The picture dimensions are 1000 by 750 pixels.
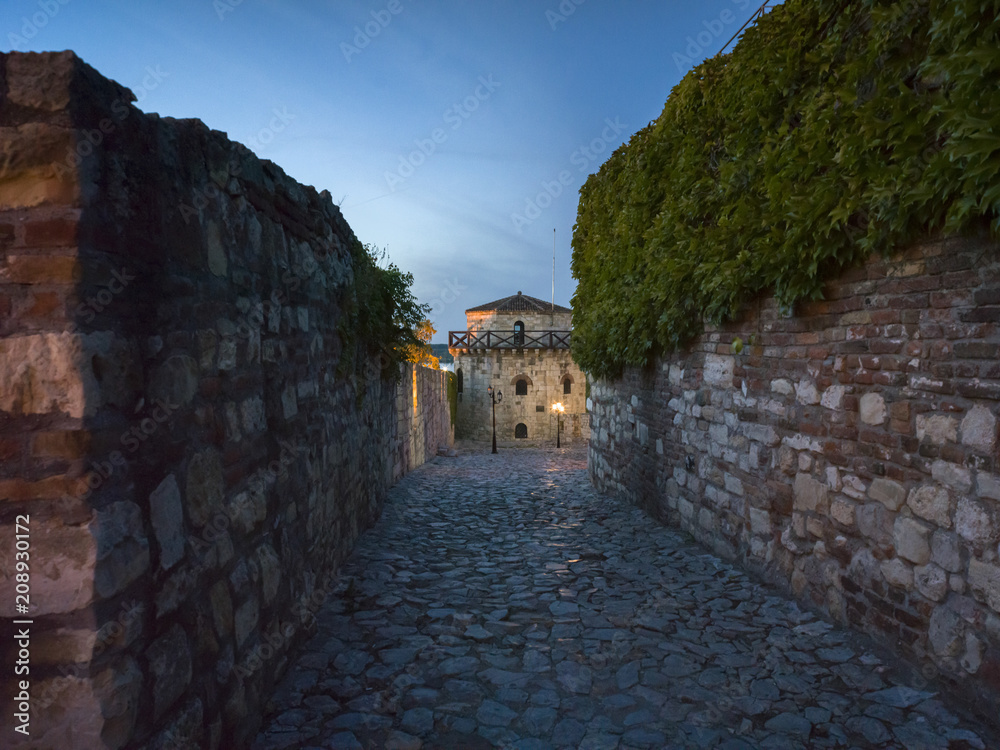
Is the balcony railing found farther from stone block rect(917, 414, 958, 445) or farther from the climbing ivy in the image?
stone block rect(917, 414, 958, 445)

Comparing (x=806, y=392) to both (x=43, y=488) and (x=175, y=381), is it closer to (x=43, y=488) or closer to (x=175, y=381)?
(x=175, y=381)

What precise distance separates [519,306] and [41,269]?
33824 mm

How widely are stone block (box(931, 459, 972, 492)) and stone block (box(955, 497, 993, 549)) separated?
7cm

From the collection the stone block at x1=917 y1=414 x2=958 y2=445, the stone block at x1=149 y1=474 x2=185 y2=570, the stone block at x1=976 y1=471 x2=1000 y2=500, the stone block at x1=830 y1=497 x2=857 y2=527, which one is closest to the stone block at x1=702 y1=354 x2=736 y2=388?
the stone block at x1=830 y1=497 x2=857 y2=527

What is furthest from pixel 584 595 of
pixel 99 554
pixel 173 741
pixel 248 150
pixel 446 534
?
pixel 248 150

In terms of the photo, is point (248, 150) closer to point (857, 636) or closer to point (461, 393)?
point (857, 636)

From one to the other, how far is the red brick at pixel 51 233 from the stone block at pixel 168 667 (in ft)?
4.08

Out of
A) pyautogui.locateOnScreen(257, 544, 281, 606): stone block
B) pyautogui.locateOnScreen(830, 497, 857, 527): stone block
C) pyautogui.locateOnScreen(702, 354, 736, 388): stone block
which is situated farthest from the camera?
pyautogui.locateOnScreen(702, 354, 736, 388): stone block

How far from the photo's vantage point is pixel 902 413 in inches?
120

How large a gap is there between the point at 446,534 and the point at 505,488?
3124 millimetres

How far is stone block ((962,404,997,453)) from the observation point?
2545 millimetres

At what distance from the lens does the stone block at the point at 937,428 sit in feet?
A: 9.01

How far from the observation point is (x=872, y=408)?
10.7 feet

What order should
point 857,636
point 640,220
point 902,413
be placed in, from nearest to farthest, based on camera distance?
point 902,413
point 857,636
point 640,220
